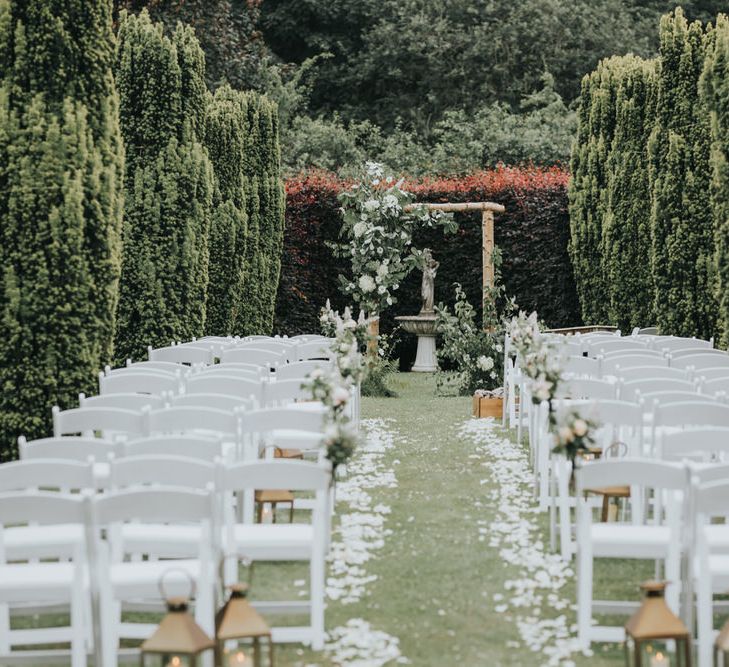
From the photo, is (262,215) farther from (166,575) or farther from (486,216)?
(166,575)

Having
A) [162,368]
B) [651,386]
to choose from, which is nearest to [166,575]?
[651,386]

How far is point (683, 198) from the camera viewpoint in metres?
13.5

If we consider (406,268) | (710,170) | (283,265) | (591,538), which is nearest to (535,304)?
(406,268)

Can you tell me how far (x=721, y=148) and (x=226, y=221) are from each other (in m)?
6.78

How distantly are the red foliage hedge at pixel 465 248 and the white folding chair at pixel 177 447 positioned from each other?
13.2 meters

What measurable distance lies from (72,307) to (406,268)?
9.07 metres

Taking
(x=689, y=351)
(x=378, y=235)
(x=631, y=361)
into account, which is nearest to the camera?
(x=631, y=361)

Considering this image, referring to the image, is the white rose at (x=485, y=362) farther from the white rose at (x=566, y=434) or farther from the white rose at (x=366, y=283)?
the white rose at (x=566, y=434)

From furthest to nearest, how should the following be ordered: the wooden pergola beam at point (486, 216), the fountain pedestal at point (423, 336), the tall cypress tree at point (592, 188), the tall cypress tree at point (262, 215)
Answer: the fountain pedestal at point (423, 336)
the tall cypress tree at point (592, 188)
the wooden pergola beam at point (486, 216)
the tall cypress tree at point (262, 215)

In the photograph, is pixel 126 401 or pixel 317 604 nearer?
pixel 317 604

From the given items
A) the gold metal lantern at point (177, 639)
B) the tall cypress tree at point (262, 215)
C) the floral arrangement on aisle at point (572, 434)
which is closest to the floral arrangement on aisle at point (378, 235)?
the tall cypress tree at point (262, 215)

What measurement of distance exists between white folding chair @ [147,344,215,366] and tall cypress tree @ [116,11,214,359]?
120 cm

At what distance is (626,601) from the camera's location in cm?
623

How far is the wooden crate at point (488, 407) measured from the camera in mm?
13188
